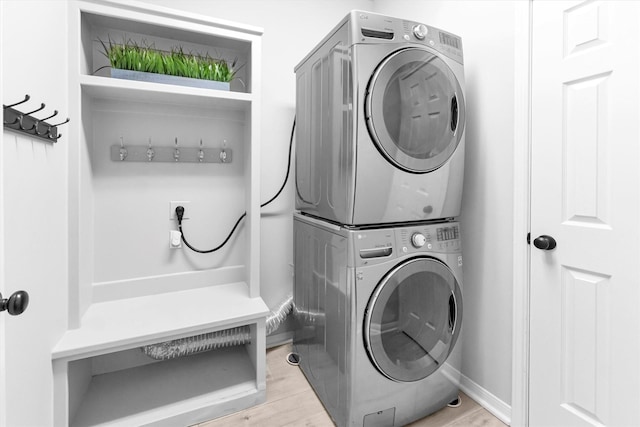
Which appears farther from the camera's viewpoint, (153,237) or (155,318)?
(153,237)

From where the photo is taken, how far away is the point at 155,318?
4.93ft

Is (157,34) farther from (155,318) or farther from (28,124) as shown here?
(155,318)

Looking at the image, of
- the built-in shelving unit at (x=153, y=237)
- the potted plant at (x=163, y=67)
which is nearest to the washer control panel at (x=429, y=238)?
the built-in shelving unit at (x=153, y=237)

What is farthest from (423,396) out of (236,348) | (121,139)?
(121,139)

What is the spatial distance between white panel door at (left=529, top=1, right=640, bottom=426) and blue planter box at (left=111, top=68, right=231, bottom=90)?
1478 mm

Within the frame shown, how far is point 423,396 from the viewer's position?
1.49 meters

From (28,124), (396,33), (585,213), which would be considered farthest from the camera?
(396,33)

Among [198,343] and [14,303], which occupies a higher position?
[14,303]

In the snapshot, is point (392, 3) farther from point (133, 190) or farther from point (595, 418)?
point (595, 418)

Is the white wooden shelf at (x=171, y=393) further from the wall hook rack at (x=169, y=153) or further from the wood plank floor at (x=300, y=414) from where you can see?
the wall hook rack at (x=169, y=153)

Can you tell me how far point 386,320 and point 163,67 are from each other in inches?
62.3

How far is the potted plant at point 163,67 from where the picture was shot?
148cm

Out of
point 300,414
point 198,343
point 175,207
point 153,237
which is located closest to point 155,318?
point 198,343

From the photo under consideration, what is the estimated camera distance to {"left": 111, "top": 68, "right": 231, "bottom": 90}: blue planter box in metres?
1.47
